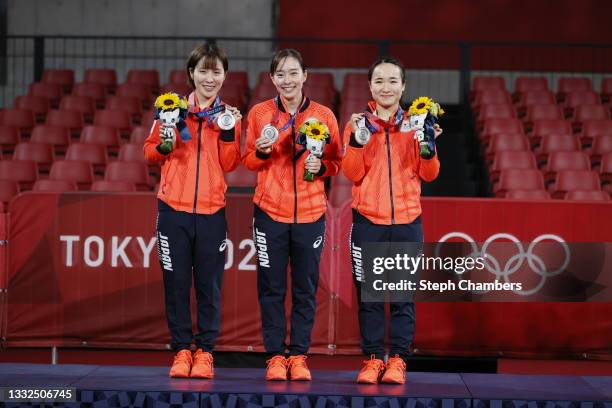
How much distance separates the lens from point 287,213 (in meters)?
4.53

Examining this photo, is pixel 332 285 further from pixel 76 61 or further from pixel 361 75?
pixel 76 61

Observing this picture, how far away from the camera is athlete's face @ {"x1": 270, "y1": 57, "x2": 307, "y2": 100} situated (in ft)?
14.8

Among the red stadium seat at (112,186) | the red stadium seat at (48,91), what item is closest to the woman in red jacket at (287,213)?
the red stadium seat at (112,186)

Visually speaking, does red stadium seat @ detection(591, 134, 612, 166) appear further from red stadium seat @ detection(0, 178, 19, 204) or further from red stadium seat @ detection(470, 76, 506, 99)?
red stadium seat @ detection(0, 178, 19, 204)

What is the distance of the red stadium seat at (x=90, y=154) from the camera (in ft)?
29.2

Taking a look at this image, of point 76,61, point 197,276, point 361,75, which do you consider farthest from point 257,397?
point 76,61

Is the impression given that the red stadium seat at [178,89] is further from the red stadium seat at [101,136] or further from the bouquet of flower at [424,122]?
the bouquet of flower at [424,122]

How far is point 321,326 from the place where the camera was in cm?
585

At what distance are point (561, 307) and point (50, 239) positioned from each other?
3.38 meters

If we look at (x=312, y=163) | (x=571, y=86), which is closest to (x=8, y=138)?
(x=312, y=163)

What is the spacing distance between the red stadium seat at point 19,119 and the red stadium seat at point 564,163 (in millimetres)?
5666

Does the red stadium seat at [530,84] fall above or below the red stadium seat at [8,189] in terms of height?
above

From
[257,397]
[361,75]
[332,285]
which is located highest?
[361,75]

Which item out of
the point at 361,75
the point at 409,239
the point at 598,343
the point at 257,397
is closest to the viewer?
the point at 257,397
